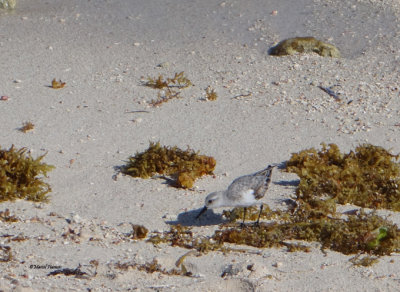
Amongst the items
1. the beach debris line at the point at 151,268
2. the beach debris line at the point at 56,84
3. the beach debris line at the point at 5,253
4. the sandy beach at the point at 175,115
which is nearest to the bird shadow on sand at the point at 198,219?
the sandy beach at the point at 175,115

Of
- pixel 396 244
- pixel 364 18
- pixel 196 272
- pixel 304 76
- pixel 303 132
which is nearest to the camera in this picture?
pixel 196 272

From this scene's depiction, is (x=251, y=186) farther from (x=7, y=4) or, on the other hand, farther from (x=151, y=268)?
(x=7, y=4)

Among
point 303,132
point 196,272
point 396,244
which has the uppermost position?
point 303,132

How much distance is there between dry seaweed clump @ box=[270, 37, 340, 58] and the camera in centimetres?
956

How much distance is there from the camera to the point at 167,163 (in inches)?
271

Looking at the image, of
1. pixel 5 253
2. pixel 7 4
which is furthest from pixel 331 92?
pixel 7 4

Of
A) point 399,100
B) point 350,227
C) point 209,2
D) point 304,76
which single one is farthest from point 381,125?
point 209,2

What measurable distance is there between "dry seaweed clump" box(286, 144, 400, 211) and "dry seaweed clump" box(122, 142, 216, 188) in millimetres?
949

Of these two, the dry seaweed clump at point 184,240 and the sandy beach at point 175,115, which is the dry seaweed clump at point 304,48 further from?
the dry seaweed clump at point 184,240

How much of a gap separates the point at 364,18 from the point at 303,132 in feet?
11.7

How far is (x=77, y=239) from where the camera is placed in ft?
18.0

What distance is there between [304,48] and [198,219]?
14.6 ft

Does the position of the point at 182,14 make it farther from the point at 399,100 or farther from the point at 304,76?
the point at 399,100

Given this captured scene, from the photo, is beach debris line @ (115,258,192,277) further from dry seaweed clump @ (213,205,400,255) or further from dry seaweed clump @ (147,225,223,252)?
dry seaweed clump @ (213,205,400,255)
